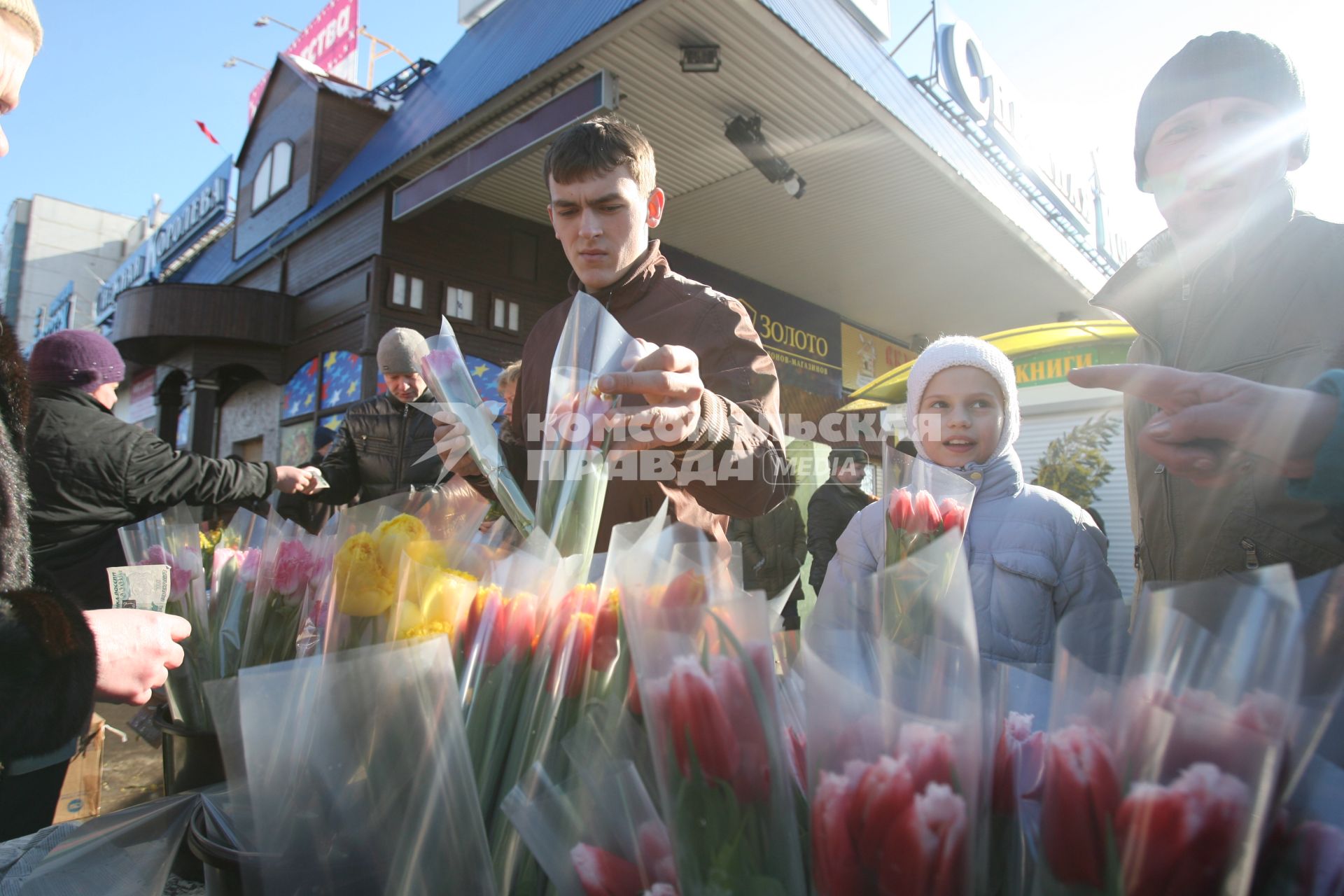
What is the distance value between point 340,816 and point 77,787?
6.61ft

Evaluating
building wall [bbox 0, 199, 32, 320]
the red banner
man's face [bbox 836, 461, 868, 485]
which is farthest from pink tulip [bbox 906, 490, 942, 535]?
building wall [bbox 0, 199, 32, 320]

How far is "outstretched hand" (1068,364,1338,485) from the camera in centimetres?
69

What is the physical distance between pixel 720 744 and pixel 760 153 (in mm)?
6174

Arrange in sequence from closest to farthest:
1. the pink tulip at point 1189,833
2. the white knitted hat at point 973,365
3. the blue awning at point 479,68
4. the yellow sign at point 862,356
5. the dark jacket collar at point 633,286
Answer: the pink tulip at point 1189,833 → the dark jacket collar at point 633,286 → the white knitted hat at point 973,365 → the blue awning at point 479,68 → the yellow sign at point 862,356

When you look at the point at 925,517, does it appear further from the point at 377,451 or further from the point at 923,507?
the point at 377,451

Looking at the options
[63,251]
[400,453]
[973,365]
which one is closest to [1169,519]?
[973,365]

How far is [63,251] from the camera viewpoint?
2747 cm

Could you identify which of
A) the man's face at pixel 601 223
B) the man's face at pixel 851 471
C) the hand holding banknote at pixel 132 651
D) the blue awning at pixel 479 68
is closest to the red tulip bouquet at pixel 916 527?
the man's face at pixel 601 223

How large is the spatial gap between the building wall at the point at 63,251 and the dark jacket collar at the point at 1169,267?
108ft

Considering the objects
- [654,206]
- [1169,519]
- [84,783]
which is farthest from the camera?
[84,783]

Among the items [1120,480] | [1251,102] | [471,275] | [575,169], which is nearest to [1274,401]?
[1251,102]

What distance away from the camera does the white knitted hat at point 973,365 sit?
1.87m

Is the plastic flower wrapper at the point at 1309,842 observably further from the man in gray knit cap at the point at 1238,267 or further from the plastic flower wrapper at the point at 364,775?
the man in gray knit cap at the point at 1238,267

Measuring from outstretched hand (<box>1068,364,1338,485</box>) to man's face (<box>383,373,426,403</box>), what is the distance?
2.77 m
